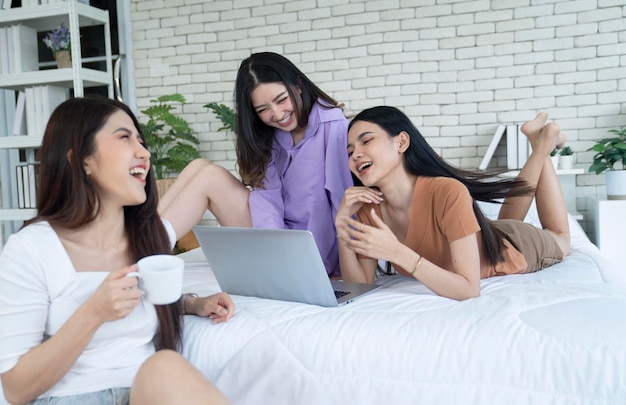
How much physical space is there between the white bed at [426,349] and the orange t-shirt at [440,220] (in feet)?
0.57

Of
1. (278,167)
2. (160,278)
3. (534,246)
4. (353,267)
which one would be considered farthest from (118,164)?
(534,246)

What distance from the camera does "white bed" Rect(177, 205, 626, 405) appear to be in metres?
1.08

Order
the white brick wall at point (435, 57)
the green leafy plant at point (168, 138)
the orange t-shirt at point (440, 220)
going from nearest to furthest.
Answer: the orange t-shirt at point (440, 220)
the white brick wall at point (435, 57)
the green leafy plant at point (168, 138)

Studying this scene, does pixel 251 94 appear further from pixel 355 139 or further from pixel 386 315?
pixel 386 315

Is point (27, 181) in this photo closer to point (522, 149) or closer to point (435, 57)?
point (435, 57)

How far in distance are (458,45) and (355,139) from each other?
2.40m

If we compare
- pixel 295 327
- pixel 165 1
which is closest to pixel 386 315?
pixel 295 327

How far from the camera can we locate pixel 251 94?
208 cm

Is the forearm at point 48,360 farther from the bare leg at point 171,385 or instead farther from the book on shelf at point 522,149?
the book on shelf at point 522,149

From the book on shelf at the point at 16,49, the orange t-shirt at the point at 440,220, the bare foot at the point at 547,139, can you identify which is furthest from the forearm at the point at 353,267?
the book on shelf at the point at 16,49

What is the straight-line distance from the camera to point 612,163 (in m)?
3.26

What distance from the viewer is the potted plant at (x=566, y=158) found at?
344 centimetres

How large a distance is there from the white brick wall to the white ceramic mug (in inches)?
124

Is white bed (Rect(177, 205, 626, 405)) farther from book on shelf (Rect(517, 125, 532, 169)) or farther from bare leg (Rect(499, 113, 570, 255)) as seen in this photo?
book on shelf (Rect(517, 125, 532, 169))
